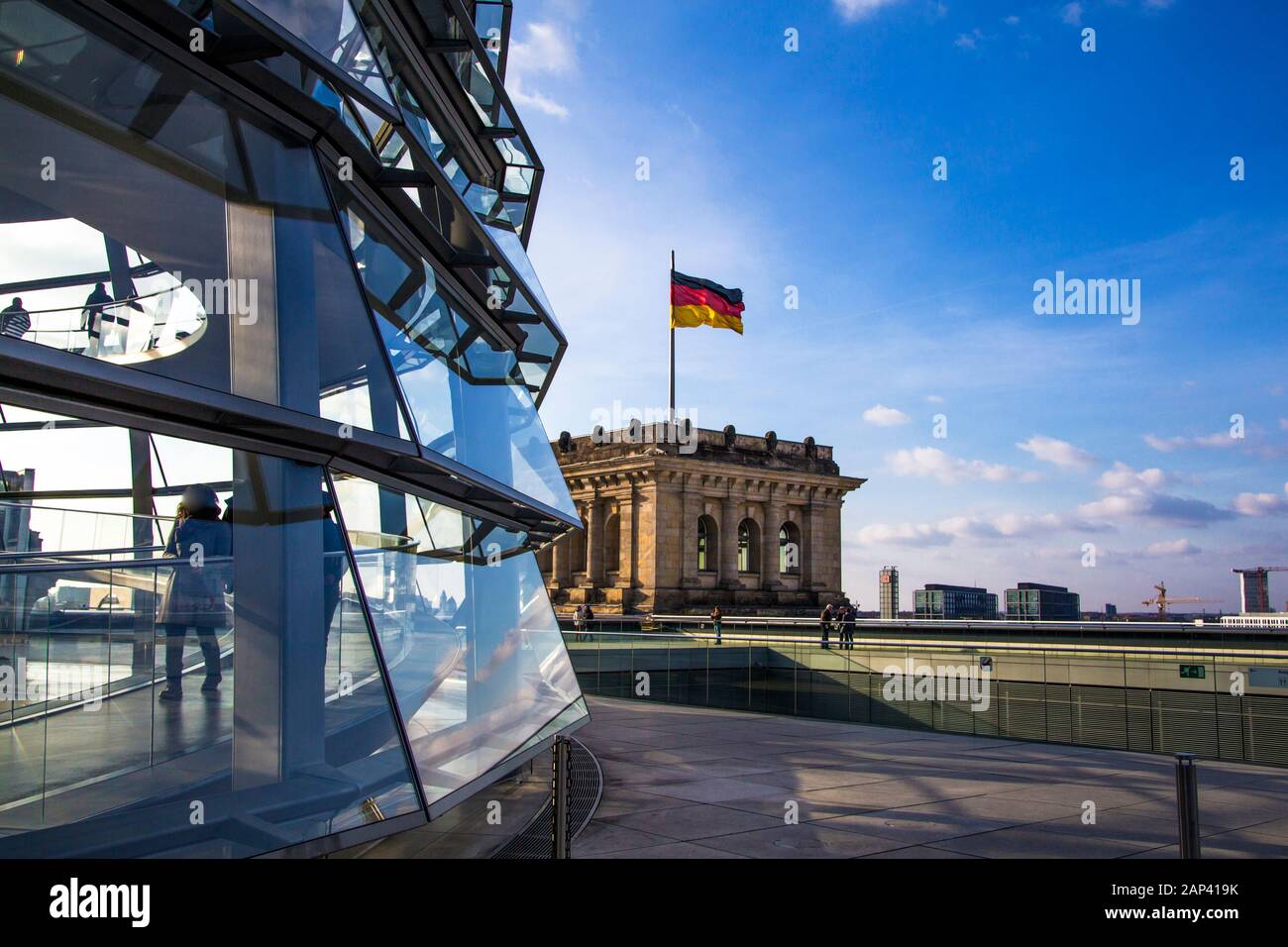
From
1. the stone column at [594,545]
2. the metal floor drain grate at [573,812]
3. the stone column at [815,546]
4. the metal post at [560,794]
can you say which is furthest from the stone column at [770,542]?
the metal post at [560,794]

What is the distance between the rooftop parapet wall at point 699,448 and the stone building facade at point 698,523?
0.07m

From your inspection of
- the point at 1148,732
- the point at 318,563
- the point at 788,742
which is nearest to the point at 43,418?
the point at 318,563

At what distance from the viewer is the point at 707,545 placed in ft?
196

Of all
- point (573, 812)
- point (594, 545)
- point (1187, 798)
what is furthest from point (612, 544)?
point (1187, 798)

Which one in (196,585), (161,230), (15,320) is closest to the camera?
(15,320)

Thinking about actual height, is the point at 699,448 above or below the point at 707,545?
above

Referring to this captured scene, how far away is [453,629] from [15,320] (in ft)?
13.7

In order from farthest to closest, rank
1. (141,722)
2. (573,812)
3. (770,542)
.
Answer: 1. (770,542)
2. (573,812)
3. (141,722)

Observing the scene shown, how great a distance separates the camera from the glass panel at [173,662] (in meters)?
4.49

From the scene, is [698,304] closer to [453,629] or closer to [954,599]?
[453,629]

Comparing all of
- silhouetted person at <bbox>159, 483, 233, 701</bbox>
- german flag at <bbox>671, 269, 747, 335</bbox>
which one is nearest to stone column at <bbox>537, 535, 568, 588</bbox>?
german flag at <bbox>671, 269, 747, 335</bbox>

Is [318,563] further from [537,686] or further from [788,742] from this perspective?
[788,742]

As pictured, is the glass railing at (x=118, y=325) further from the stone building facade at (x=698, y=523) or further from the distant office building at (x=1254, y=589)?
the distant office building at (x=1254, y=589)

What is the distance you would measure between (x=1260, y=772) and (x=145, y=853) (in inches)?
483
